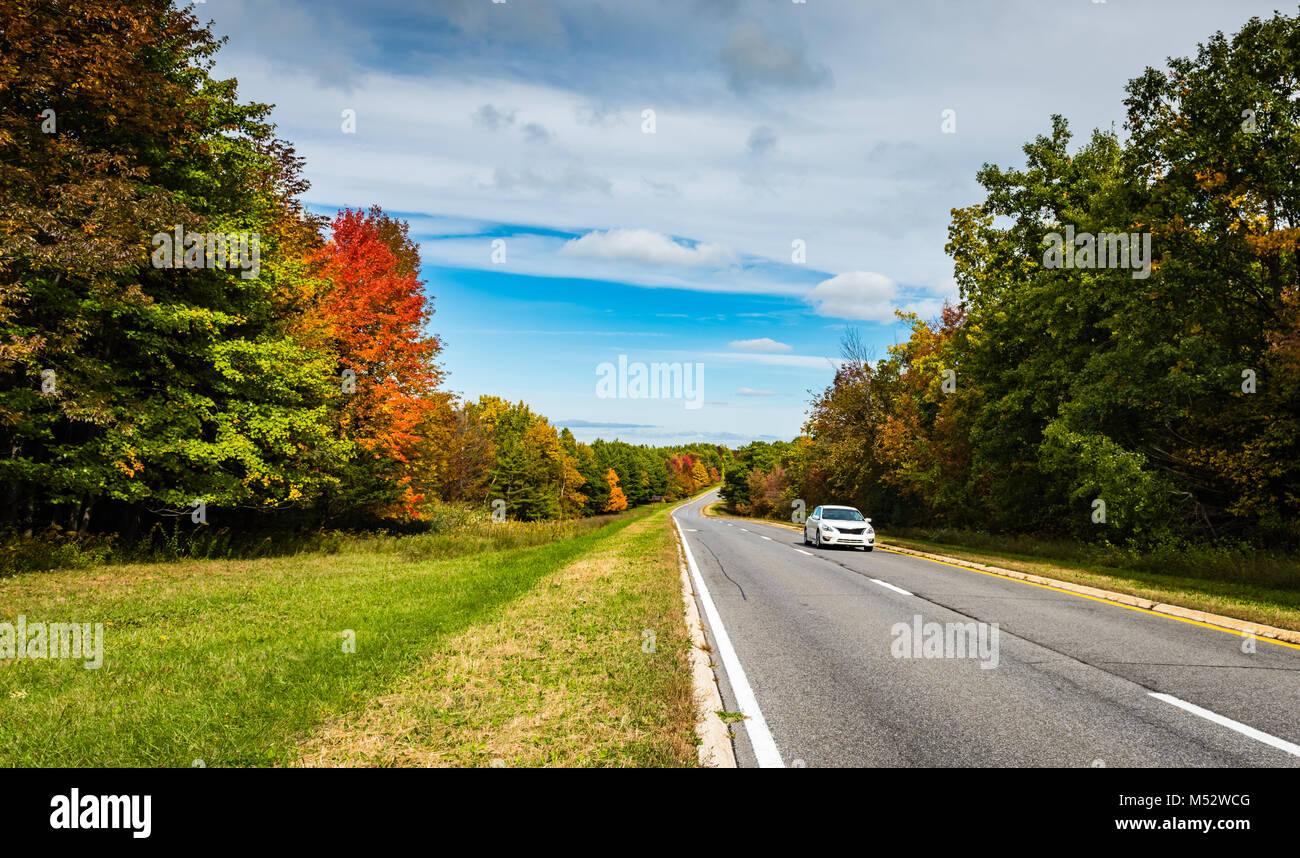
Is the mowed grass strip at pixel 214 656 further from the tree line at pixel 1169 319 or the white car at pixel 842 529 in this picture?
the tree line at pixel 1169 319

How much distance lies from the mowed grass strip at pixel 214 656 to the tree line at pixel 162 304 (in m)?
3.49

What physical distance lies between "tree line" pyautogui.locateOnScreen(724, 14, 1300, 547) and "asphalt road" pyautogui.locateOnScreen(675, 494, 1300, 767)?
904cm

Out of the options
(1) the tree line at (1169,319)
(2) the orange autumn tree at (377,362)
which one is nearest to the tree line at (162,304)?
(2) the orange autumn tree at (377,362)

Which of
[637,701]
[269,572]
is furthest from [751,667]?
[269,572]

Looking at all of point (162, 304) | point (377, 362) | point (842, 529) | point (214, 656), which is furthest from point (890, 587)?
point (377, 362)

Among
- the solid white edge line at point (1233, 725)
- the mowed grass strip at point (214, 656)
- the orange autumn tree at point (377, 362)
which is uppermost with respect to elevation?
the orange autumn tree at point (377, 362)

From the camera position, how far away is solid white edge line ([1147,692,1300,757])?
14.3 ft

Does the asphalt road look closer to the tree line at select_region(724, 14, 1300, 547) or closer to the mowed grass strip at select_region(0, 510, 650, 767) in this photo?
the mowed grass strip at select_region(0, 510, 650, 767)

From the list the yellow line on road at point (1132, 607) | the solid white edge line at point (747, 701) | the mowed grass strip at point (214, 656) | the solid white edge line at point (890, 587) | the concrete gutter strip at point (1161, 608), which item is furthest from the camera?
the solid white edge line at point (890, 587)

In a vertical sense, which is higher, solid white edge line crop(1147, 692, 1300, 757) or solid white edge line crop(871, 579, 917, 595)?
solid white edge line crop(1147, 692, 1300, 757)

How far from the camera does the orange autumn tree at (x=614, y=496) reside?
4156 inches

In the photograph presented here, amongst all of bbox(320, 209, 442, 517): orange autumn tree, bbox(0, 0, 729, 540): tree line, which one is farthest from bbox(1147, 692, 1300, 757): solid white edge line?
bbox(320, 209, 442, 517): orange autumn tree

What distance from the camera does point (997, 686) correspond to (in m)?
5.86
